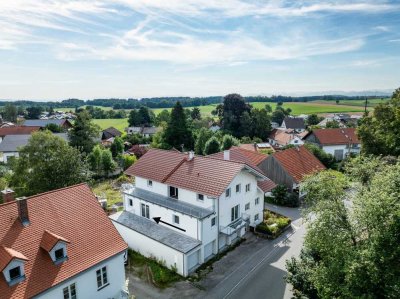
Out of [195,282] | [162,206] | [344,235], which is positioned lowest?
[195,282]

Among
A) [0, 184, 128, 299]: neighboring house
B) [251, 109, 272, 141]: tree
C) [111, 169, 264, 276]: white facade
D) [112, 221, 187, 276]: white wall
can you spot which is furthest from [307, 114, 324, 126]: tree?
[0, 184, 128, 299]: neighboring house

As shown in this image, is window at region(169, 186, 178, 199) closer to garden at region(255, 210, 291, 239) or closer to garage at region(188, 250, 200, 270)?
garage at region(188, 250, 200, 270)

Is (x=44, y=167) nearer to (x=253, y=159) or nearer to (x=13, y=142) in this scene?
(x=253, y=159)

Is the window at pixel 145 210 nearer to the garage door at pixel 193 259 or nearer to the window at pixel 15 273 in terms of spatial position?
the garage door at pixel 193 259

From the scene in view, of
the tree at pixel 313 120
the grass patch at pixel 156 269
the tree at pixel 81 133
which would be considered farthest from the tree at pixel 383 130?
the tree at pixel 313 120

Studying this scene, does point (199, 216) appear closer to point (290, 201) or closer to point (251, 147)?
point (290, 201)

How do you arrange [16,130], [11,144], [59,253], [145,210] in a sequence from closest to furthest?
[59,253]
[145,210]
[11,144]
[16,130]

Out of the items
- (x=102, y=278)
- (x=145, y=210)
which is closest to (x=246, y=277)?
(x=102, y=278)

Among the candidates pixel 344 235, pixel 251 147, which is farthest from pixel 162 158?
pixel 251 147
